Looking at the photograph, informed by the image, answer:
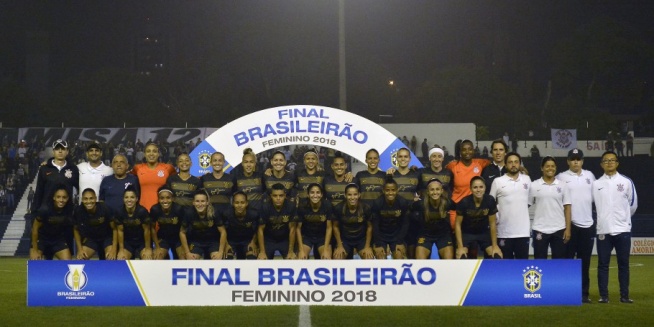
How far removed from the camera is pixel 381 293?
11359 millimetres

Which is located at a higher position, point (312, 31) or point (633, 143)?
point (312, 31)

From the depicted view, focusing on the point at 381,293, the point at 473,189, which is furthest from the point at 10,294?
the point at 473,189

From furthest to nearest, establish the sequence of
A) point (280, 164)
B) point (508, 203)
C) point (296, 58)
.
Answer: point (296, 58) < point (280, 164) < point (508, 203)

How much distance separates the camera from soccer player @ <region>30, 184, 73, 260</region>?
12.2m

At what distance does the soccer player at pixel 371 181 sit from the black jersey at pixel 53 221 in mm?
Answer: 3911

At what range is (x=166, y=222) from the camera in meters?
12.4

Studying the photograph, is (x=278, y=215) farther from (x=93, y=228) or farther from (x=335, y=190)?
(x=93, y=228)

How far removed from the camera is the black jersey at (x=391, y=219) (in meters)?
12.5

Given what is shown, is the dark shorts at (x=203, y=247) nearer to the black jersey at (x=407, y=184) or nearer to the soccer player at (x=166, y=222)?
the soccer player at (x=166, y=222)

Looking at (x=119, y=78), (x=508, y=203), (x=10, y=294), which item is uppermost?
(x=119, y=78)

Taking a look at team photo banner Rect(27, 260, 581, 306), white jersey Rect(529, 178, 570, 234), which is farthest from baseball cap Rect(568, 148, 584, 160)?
team photo banner Rect(27, 260, 581, 306)

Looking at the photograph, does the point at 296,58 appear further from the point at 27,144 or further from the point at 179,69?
the point at 27,144

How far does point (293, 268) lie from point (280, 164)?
2379 millimetres

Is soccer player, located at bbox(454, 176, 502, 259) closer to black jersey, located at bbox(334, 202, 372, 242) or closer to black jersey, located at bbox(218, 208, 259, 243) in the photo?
black jersey, located at bbox(334, 202, 372, 242)
